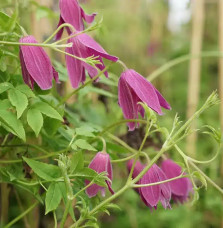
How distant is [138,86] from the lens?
2.56 feet

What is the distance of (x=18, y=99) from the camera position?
2.33ft

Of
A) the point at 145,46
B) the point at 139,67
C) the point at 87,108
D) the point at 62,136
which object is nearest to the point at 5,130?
the point at 62,136

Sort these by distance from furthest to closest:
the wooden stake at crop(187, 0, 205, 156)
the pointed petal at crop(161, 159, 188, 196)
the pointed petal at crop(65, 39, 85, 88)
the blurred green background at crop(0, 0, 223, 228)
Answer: the wooden stake at crop(187, 0, 205, 156) → the blurred green background at crop(0, 0, 223, 228) → the pointed petal at crop(161, 159, 188, 196) → the pointed petal at crop(65, 39, 85, 88)

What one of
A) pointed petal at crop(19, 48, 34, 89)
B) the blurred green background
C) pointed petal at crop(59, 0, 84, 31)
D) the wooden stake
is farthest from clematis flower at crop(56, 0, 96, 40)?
the wooden stake

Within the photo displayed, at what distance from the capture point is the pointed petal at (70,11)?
801 millimetres

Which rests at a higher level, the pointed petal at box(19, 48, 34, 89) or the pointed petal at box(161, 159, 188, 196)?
the pointed petal at box(19, 48, 34, 89)

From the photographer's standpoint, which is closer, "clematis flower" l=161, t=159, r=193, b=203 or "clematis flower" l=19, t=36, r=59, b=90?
"clematis flower" l=19, t=36, r=59, b=90

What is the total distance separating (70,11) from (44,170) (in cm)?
27

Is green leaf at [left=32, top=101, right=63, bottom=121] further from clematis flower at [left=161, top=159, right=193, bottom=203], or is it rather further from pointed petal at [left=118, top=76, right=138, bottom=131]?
clematis flower at [left=161, top=159, right=193, bottom=203]

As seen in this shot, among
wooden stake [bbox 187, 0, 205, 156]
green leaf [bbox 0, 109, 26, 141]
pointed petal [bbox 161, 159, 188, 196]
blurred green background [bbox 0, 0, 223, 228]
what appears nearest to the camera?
green leaf [bbox 0, 109, 26, 141]

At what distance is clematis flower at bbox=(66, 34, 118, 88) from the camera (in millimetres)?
769

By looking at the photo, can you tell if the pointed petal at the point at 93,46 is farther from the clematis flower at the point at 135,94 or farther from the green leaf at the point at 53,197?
the green leaf at the point at 53,197

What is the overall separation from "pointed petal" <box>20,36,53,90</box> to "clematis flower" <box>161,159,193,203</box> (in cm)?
37

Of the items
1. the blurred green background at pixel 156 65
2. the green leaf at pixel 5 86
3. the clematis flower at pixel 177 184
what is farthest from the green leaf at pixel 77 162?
the blurred green background at pixel 156 65
